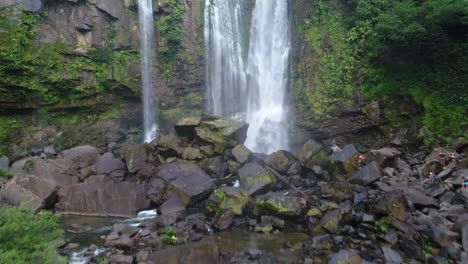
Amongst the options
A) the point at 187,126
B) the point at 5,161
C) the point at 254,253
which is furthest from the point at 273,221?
the point at 5,161

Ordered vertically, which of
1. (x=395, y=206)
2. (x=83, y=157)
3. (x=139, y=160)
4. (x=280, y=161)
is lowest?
(x=395, y=206)

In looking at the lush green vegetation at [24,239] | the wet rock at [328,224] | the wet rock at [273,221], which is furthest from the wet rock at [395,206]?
the lush green vegetation at [24,239]

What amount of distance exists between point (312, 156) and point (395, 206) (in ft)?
18.5

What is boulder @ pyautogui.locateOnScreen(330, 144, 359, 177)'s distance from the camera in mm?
12250

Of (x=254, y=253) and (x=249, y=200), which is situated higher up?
(x=249, y=200)

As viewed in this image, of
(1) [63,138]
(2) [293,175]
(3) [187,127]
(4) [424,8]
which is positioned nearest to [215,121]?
→ (3) [187,127]

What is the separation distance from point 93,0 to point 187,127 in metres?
11.1

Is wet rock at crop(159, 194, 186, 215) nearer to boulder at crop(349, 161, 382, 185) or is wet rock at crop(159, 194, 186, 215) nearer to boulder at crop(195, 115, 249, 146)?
boulder at crop(195, 115, 249, 146)

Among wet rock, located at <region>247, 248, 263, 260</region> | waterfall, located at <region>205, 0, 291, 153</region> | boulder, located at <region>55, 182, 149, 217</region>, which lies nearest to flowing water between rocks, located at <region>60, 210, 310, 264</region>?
wet rock, located at <region>247, 248, 263, 260</region>

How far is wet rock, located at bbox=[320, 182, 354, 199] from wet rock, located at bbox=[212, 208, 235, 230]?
375 centimetres

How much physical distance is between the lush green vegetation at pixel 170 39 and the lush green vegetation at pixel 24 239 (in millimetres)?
16420

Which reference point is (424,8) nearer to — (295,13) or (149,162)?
(295,13)

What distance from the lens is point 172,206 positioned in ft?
34.7

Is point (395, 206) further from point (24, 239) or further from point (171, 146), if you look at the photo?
point (171, 146)
